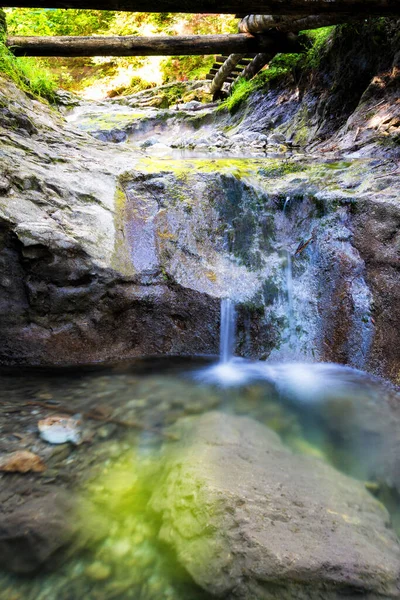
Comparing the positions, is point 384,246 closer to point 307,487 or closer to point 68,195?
point 307,487

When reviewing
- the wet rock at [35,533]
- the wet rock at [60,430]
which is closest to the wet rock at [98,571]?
the wet rock at [35,533]

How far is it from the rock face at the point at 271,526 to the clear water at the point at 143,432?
0.12 metres

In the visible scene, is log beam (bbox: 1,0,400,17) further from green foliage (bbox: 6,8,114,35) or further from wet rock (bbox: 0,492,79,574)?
green foliage (bbox: 6,8,114,35)

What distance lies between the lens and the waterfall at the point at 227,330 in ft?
11.1

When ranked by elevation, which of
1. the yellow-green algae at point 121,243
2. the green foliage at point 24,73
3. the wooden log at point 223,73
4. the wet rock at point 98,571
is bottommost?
the wet rock at point 98,571

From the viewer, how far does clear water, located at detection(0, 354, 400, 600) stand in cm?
139

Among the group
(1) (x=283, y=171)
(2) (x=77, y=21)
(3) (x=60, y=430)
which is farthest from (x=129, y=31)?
(3) (x=60, y=430)

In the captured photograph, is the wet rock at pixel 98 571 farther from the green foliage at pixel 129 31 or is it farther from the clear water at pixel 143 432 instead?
the green foliage at pixel 129 31

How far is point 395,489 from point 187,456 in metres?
1.17

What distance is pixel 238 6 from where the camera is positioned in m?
3.24

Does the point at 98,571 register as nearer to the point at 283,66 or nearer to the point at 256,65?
the point at 283,66

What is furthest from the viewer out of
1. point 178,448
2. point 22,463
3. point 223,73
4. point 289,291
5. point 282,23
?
point 223,73

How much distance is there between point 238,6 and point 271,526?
13.3 feet

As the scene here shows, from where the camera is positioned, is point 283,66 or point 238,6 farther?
point 283,66
